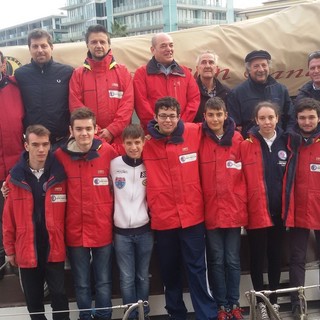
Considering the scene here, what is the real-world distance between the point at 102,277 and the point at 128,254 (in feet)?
0.92

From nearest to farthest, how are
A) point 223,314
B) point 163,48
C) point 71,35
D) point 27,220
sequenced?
point 27,220 → point 223,314 → point 163,48 → point 71,35

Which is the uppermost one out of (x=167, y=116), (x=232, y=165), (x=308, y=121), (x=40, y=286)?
(x=167, y=116)

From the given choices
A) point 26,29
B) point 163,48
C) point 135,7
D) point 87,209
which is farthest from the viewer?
point 26,29

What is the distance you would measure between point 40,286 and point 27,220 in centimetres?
56

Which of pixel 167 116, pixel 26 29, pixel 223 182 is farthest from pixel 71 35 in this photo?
pixel 223 182

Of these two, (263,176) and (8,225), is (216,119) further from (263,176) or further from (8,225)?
(8,225)

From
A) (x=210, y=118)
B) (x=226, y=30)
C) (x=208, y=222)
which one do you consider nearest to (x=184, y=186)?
(x=208, y=222)

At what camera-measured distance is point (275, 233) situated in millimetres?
3764

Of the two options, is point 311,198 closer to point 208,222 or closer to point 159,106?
point 208,222

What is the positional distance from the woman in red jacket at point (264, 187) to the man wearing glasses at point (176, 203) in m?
0.40

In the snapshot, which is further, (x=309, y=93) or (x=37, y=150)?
(x=309, y=93)

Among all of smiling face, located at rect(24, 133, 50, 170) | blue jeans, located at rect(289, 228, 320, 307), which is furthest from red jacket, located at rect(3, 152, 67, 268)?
blue jeans, located at rect(289, 228, 320, 307)

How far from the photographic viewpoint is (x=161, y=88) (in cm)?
425

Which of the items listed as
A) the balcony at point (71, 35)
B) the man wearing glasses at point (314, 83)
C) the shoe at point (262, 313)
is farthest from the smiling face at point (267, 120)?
the balcony at point (71, 35)
